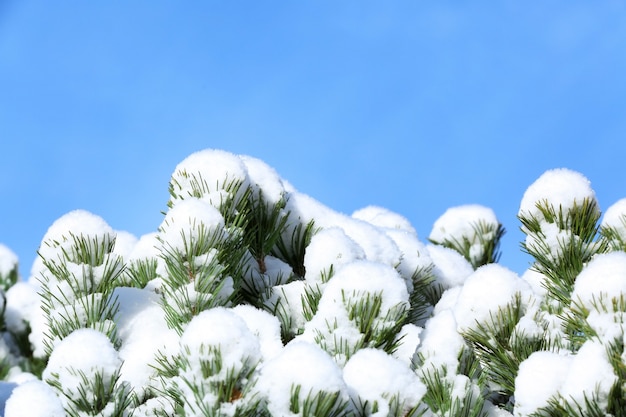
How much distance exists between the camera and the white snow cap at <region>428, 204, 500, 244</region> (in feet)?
12.3

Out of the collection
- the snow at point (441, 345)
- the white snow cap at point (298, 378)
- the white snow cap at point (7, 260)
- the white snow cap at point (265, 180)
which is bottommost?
the white snow cap at point (298, 378)

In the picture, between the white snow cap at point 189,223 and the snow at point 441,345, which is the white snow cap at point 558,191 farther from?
the white snow cap at point 189,223

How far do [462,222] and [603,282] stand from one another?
191 centimetres

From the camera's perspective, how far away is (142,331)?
2.45 meters

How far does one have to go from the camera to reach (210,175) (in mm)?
2471

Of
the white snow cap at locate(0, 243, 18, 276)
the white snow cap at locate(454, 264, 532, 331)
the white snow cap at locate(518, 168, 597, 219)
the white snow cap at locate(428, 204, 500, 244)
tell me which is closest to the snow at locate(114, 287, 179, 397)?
the white snow cap at locate(454, 264, 532, 331)

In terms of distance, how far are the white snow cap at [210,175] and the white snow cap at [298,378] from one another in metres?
0.83

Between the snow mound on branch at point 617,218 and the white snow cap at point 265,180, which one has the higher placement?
the white snow cap at point 265,180

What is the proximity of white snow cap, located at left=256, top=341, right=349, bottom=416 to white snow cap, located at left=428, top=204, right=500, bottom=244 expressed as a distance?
2189mm

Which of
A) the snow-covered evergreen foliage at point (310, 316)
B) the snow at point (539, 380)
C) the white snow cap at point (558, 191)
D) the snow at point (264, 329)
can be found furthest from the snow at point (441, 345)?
the white snow cap at point (558, 191)

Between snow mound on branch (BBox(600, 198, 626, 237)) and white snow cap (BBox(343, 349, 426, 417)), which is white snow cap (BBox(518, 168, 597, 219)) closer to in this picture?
snow mound on branch (BBox(600, 198, 626, 237))

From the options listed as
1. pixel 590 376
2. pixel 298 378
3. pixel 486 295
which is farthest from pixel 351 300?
pixel 590 376

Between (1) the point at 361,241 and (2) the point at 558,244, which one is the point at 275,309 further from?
(2) the point at 558,244

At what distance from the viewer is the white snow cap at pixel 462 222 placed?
148 inches
